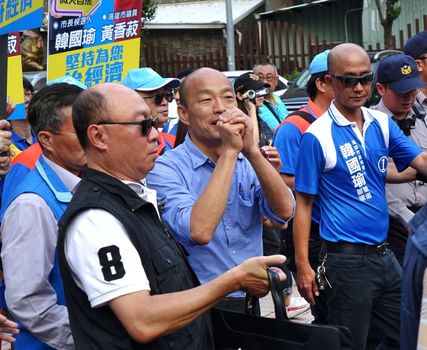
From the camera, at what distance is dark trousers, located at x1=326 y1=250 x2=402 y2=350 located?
4586 millimetres

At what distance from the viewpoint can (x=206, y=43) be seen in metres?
29.5

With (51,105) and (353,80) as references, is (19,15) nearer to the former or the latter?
(51,105)

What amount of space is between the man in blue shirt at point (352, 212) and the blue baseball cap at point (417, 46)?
155 centimetres

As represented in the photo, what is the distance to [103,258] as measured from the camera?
9.02 feet

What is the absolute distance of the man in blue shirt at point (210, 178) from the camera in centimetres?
358

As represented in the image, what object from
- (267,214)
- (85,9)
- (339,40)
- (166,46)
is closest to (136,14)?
(85,9)

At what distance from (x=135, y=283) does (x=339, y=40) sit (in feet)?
83.4

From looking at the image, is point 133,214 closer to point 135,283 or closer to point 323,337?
point 135,283

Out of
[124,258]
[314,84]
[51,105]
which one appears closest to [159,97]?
[314,84]

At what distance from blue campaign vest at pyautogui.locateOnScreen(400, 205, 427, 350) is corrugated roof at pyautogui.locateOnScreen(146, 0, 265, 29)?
87.1ft

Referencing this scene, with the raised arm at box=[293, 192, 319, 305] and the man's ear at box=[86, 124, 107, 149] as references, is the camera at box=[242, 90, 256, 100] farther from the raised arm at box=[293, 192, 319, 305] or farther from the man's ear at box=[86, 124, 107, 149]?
the man's ear at box=[86, 124, 107, 149]

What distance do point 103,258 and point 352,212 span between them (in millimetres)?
2165

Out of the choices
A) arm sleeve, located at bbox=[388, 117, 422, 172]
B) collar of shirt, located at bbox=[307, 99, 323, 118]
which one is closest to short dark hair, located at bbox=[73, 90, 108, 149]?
arm sleeve, located at bbox=[388, 117, 422, 172]

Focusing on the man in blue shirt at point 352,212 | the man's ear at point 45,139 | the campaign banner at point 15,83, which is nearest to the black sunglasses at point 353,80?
the man in blue shirt at point 352,212
